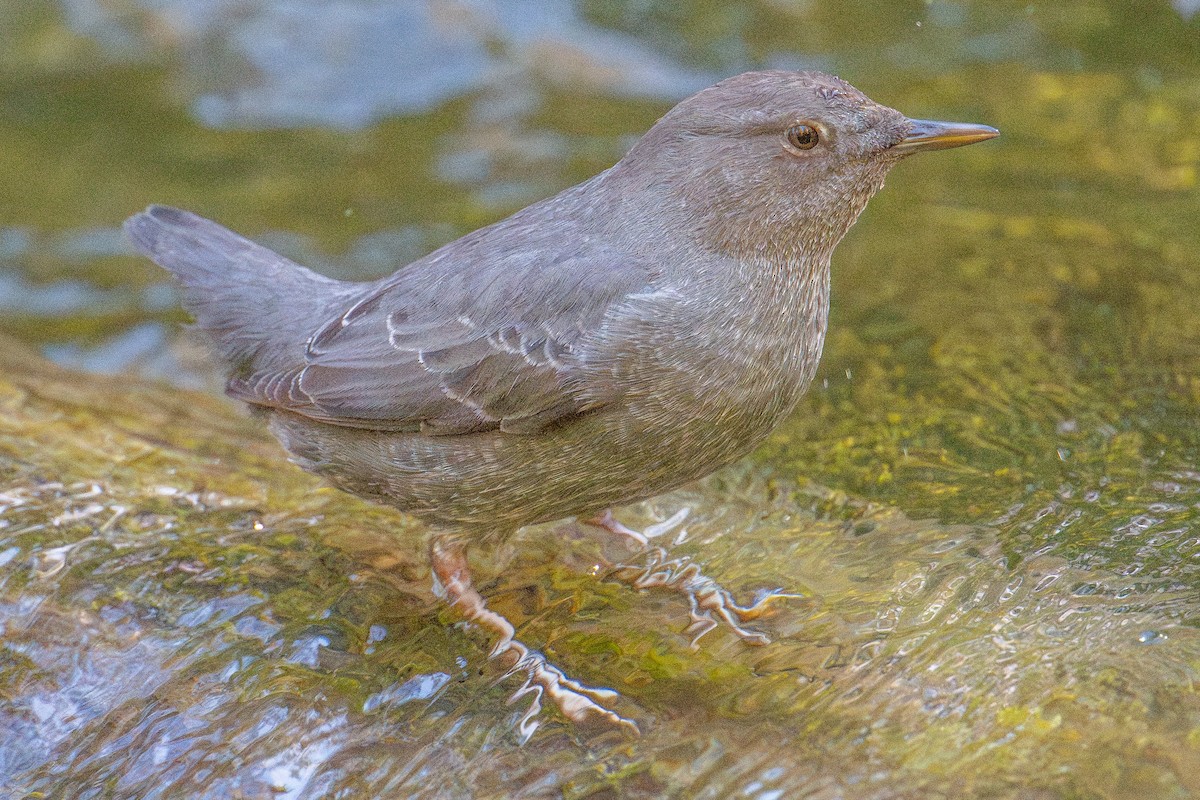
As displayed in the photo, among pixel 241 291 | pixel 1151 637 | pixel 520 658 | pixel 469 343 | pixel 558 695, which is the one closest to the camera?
pixel 1151 637

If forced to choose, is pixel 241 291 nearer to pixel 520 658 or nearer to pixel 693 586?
pixel 520 658

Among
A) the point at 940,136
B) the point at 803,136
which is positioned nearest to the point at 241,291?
the point at 803,136

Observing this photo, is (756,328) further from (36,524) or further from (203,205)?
(203,205)

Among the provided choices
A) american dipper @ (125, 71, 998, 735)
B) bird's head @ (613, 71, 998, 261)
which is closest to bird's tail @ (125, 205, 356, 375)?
american dipper @ (125, 71, 998, 735)

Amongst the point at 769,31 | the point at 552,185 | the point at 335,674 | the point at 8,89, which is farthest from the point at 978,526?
the point at 8,89

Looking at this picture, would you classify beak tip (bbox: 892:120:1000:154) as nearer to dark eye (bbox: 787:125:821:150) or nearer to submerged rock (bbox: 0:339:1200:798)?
dark eye (bbox: 787:125:821:150)

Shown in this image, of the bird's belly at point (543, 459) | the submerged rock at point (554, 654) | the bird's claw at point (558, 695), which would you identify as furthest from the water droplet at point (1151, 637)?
the bird's claw at point (558, 695)
